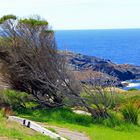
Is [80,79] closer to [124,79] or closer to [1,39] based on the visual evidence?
[1,39]

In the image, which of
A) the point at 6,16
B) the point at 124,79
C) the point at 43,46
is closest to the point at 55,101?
the point at 43,46

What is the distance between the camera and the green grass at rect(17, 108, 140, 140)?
1645 cm

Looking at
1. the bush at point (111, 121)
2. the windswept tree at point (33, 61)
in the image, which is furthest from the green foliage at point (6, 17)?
the bush at point (111, 121)

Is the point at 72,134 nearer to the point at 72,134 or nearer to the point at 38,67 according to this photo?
the point at 72,134

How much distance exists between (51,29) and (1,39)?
2.41 m

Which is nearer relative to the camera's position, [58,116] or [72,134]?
[72,134]

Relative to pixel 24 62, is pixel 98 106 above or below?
below

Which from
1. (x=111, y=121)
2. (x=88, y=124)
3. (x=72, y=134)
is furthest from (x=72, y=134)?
(x=111, y=121)

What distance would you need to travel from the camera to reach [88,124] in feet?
63.8

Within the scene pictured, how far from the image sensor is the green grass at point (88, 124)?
648 inches

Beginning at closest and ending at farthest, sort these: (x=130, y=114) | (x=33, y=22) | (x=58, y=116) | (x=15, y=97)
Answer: (x=130, y=114)
(x=58, y=116)
(x=33, y=22)
(x=15, y=97)

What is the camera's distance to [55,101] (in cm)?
2267

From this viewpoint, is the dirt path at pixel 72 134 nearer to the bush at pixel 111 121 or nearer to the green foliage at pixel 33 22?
the bush at pixel 111 121

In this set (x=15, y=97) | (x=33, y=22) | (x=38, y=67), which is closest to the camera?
(x=38, y=67)
